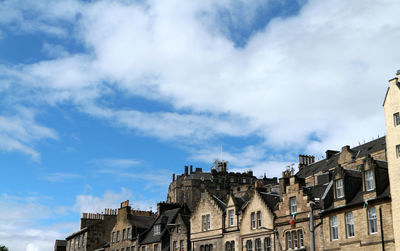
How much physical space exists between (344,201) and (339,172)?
2.64 meters

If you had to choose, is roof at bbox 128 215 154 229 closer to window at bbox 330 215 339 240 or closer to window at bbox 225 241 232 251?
window at bbox 225 241 232 251

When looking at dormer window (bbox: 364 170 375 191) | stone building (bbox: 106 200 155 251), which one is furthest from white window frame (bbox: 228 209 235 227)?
stone building (bbox: 106 200 155 251)

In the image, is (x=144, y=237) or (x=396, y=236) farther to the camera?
(x=144, y=237)

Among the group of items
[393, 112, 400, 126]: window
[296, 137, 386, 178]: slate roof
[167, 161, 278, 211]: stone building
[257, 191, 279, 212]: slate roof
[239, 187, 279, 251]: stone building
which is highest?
[167, 161, 278, 211]: stone building

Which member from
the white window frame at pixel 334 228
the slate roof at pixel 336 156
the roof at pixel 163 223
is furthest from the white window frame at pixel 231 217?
the slate roof at pixel 336 156

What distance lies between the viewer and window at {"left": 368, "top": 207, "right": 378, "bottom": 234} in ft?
141

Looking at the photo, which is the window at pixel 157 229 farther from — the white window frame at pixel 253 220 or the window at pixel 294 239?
the window at pixel 294 239

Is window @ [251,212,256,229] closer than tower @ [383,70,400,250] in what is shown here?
No

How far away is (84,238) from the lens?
91.6 metres

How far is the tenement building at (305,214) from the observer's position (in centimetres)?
4303

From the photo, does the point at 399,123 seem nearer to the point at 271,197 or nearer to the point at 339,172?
the point at 339,172

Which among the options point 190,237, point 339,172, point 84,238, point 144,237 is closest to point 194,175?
point 84,238

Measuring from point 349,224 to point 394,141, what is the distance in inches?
316

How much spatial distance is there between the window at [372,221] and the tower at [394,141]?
Result: 204 cm
